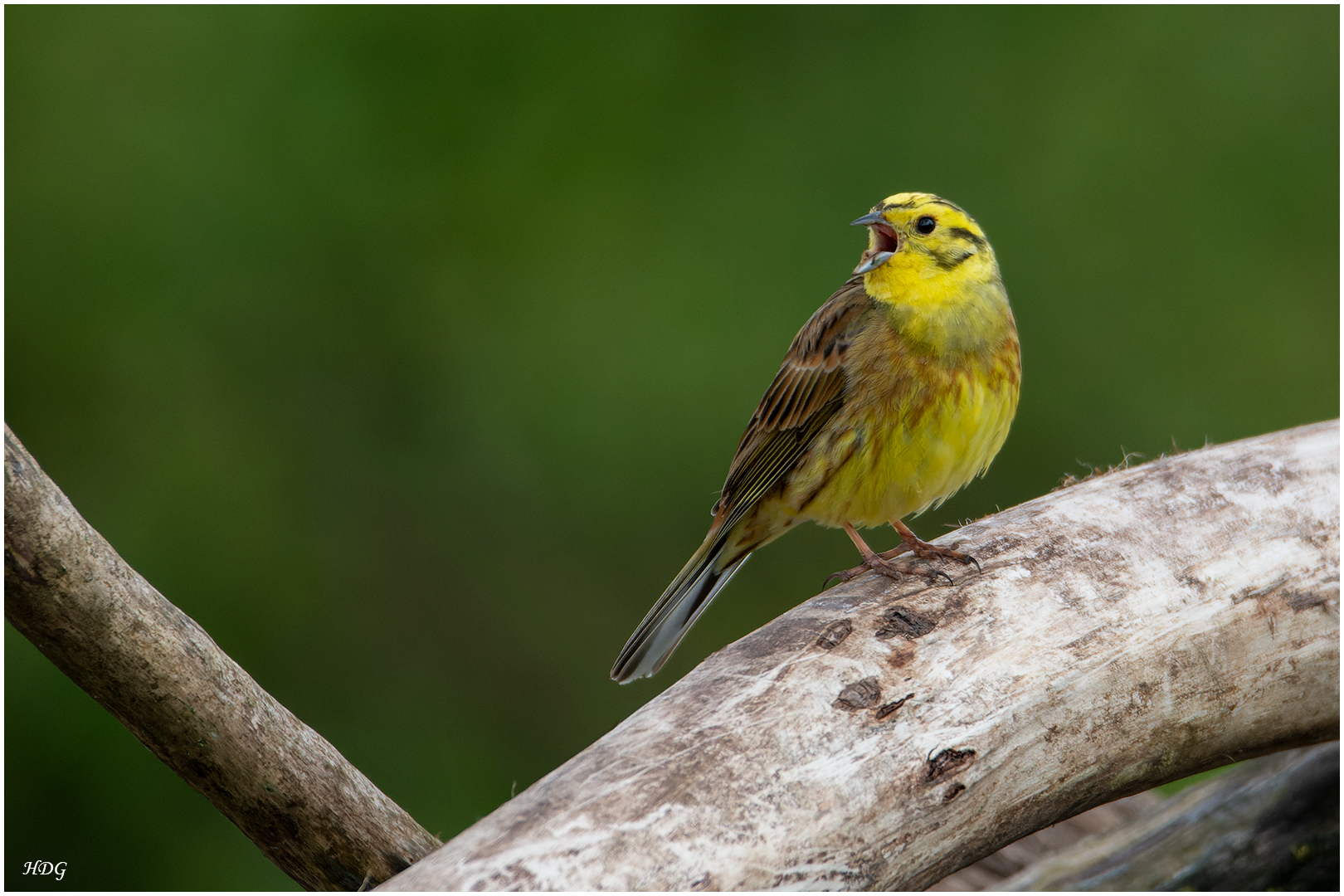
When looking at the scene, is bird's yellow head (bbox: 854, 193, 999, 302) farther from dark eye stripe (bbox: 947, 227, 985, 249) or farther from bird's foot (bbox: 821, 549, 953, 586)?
bird's foot (bbox: 821, 549, 953, 586)

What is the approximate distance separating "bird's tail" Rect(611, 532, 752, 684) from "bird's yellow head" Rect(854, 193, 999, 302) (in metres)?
0.75

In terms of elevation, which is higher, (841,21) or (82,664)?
(841,21)

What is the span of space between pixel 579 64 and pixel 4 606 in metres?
3.72

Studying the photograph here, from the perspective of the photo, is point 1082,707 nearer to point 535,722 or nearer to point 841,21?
point 535,722

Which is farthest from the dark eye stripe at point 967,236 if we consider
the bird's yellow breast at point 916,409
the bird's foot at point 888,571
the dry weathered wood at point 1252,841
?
the dry weathered wood at point 1252,841

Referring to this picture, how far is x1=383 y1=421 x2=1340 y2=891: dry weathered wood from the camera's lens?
1.84 meters

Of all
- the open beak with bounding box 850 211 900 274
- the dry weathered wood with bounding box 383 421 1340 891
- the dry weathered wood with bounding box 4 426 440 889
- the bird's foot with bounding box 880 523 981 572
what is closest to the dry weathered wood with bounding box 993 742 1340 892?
the dry weathered wood with bounding box 383 421 1340 891

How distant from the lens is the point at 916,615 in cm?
233

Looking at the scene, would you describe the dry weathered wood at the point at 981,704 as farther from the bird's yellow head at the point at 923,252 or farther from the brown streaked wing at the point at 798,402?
the bird's yellow head at the point at 923,252

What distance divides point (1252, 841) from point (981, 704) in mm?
1153

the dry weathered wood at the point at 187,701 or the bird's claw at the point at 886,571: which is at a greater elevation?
the dry weathered wood at the point at 187,701

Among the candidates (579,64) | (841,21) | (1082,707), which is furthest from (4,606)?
(841,21)

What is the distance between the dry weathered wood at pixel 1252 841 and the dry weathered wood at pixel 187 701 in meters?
1.79

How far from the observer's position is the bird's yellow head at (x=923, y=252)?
2.76 meters
